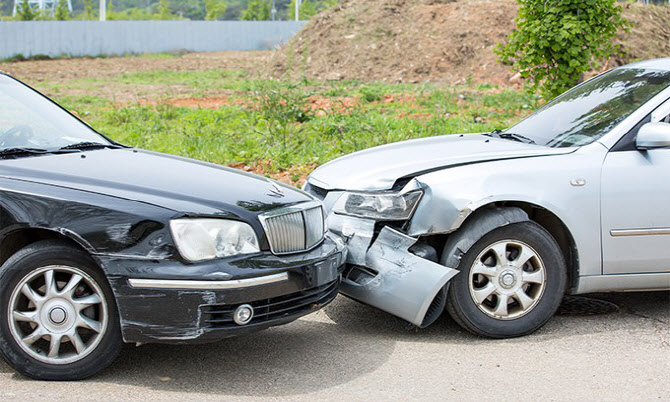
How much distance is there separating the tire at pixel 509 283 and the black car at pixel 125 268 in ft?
3.33

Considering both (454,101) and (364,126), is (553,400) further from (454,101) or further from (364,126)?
(454,101)

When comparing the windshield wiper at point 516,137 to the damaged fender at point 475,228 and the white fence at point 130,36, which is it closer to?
the damaged fender at point 475,228

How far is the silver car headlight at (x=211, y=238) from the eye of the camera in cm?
446

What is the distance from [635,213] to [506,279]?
2.89 feet

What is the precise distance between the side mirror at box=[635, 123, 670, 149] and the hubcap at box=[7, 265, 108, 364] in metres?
3.25

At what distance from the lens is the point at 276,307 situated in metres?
4.71

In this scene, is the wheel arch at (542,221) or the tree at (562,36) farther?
the tree at (562,36)

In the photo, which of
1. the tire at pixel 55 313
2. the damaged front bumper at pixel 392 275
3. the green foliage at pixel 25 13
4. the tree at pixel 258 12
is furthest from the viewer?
the tree at pixel 258 12

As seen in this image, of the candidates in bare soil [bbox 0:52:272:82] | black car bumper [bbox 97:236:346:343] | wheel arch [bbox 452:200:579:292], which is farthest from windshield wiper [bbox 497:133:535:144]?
bare soil [bbox 0:52:272:82]

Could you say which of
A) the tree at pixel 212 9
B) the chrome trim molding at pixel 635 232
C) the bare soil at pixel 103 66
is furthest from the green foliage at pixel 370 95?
the tree at pixel 212 9

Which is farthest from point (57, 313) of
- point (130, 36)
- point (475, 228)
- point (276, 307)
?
point (130, 36)

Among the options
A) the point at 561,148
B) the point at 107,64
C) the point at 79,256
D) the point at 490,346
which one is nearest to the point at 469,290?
the point at 490,346

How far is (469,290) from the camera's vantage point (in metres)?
5.34

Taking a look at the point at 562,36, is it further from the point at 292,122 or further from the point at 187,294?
the point at 187,294
